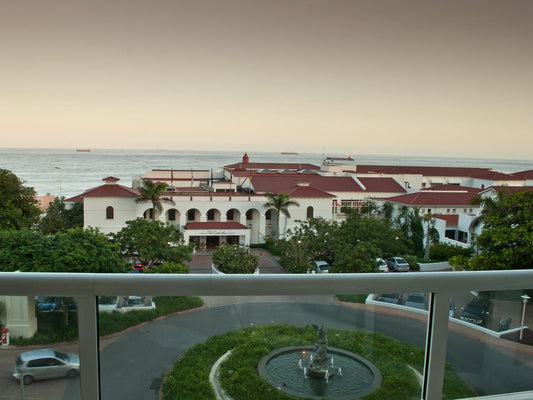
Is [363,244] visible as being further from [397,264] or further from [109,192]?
[109,192]

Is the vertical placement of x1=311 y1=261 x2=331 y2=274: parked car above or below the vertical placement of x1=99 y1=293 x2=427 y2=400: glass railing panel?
below

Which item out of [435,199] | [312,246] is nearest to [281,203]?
[312,246]

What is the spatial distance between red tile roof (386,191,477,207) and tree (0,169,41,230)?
73.3 ft

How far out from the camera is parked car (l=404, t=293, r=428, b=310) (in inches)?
49.6

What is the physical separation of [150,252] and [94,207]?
37.7 ft

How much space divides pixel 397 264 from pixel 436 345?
21.3 m

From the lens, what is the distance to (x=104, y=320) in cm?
119

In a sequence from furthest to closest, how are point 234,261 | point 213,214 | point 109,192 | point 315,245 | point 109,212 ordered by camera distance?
point 213,214
point 109,212
point 109,192
point 315,245
point 234,261

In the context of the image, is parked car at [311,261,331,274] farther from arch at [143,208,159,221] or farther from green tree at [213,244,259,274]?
arch at [143,208,159,221]

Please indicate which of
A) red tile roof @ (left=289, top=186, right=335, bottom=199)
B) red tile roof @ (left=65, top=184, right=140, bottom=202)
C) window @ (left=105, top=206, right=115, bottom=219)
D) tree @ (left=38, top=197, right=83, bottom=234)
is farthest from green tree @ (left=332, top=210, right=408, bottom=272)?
window @ (left=105, top=206, right=115, bottom=219)

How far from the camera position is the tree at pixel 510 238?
1423 cm

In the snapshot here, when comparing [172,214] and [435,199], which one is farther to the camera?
[172,214]

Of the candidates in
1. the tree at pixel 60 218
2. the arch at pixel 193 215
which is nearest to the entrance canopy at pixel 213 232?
the arch at pixel 193 215

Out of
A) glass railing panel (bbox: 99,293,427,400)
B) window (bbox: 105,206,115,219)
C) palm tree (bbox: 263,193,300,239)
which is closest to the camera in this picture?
glass railing panel (bbox: 99,293,427,400)
